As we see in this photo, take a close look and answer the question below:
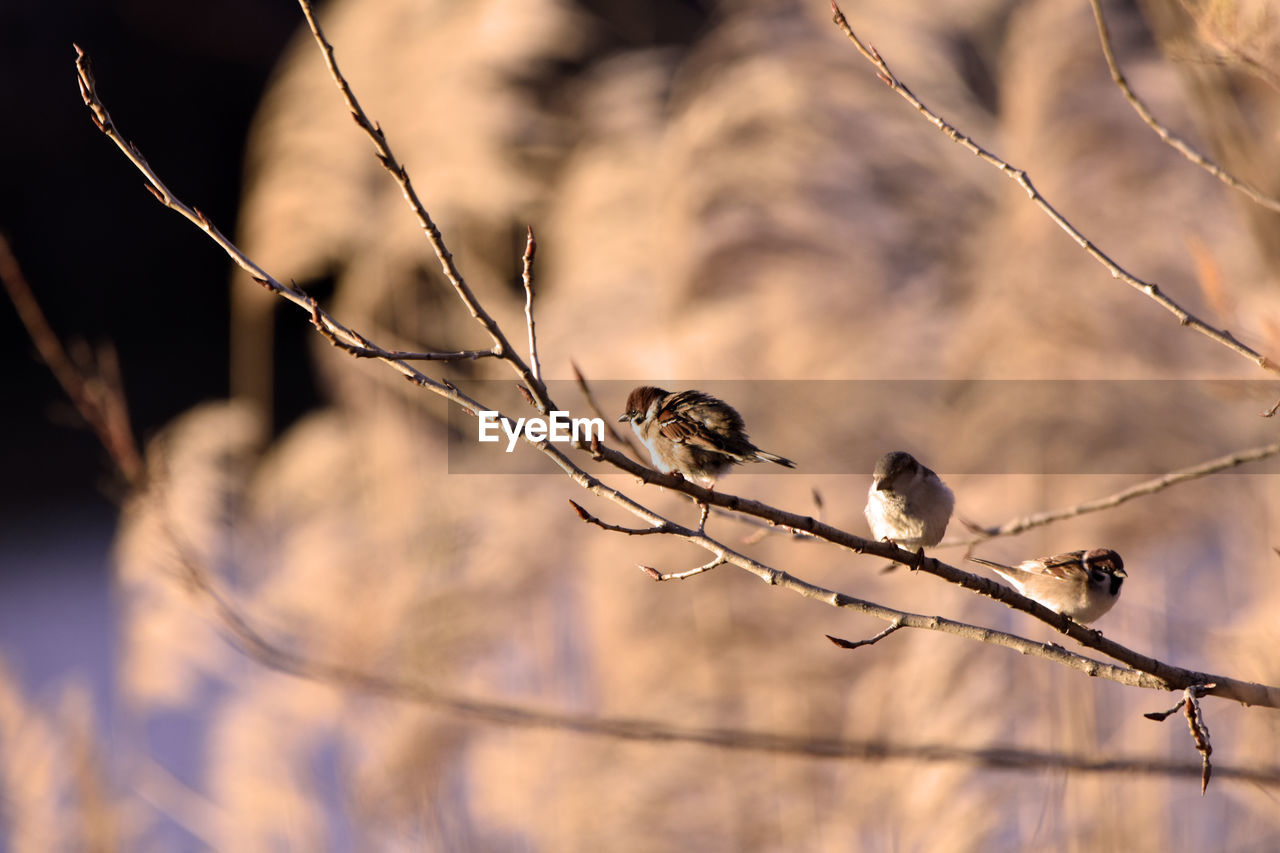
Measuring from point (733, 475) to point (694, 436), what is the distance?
68.7 inches

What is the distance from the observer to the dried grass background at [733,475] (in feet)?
7.85

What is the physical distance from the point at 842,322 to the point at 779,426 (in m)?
0.36

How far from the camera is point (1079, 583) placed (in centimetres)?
116

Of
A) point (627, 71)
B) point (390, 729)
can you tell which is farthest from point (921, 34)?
point (390, 729)

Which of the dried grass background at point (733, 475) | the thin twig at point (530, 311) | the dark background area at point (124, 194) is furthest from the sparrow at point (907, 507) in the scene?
the dark background area at point (124, 194)

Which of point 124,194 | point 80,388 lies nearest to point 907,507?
point 80,388

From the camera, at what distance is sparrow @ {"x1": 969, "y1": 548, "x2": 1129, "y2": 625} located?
113 cm

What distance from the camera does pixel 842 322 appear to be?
2977 mm

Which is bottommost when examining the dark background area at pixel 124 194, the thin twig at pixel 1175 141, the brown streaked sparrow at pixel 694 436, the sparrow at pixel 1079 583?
the sparrow at pixel 1079 583

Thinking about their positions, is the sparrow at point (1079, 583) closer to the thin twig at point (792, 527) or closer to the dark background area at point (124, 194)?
the thin twig at point (792, 527)

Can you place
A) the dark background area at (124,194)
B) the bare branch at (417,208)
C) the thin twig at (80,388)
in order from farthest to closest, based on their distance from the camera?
1. the dark background area at (124,194)
2. the thin twig at (80,388)
3. the bare branch at (417,208)

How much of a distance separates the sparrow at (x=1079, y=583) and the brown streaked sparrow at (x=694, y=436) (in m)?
0.32

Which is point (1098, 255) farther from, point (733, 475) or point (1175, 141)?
point (733, 475)

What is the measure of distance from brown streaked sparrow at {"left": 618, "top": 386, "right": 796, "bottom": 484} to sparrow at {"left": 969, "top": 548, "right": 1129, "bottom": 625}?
316mm
